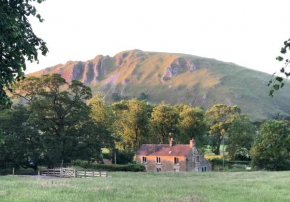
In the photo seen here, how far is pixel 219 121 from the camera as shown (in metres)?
94.0

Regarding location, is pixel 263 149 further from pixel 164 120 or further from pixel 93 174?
pixel 93 174

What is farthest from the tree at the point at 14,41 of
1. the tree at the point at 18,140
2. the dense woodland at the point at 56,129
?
the tree at the point at 18,140

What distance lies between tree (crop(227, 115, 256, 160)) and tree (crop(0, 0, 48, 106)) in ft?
244

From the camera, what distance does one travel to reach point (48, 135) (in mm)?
53250

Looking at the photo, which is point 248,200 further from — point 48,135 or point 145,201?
point 48,135

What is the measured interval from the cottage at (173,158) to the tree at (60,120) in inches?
655

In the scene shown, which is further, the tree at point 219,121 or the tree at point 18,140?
the tree at point 219,121

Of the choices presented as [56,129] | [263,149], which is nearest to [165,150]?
[263,149]

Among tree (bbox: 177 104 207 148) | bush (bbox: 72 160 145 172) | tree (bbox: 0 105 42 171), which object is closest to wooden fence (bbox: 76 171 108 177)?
bush (bbox: 72 160 145 172)

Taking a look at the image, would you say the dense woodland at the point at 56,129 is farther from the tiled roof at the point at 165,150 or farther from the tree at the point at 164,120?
the tree at the point at 164,120

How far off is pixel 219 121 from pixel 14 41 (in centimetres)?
8838

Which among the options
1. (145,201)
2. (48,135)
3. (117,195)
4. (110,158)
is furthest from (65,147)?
(145,201)

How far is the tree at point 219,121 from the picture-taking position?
90875 mm

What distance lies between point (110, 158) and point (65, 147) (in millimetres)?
17318
